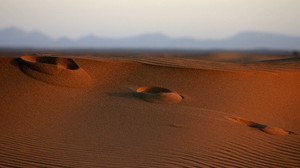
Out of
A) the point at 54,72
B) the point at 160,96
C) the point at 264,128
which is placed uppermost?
the point at 54,72

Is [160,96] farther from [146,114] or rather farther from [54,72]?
[54,72]

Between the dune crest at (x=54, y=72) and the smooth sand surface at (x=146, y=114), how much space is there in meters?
0.02

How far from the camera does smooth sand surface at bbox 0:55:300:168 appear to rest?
197 inches

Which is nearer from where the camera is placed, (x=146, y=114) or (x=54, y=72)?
(x=146, y=114)

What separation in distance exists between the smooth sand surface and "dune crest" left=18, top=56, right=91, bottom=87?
0.02m

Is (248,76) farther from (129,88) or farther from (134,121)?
(134,121)

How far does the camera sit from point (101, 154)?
4.93m

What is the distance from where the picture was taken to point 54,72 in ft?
26.5

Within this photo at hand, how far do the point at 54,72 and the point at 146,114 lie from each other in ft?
8.44

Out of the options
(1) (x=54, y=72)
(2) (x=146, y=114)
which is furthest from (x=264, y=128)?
(1) (x=54, y=72)

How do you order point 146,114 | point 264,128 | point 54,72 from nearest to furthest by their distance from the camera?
point 264,128 < point 146,114 < point 54,72

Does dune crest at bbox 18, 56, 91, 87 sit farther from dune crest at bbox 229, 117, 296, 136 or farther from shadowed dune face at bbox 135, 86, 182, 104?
dune crest at bbox 229, 117, 296, 136

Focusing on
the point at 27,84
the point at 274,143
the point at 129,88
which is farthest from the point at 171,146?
the point at 27,84

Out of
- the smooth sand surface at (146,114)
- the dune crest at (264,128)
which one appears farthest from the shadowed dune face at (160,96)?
the dune crest at (264,128)
